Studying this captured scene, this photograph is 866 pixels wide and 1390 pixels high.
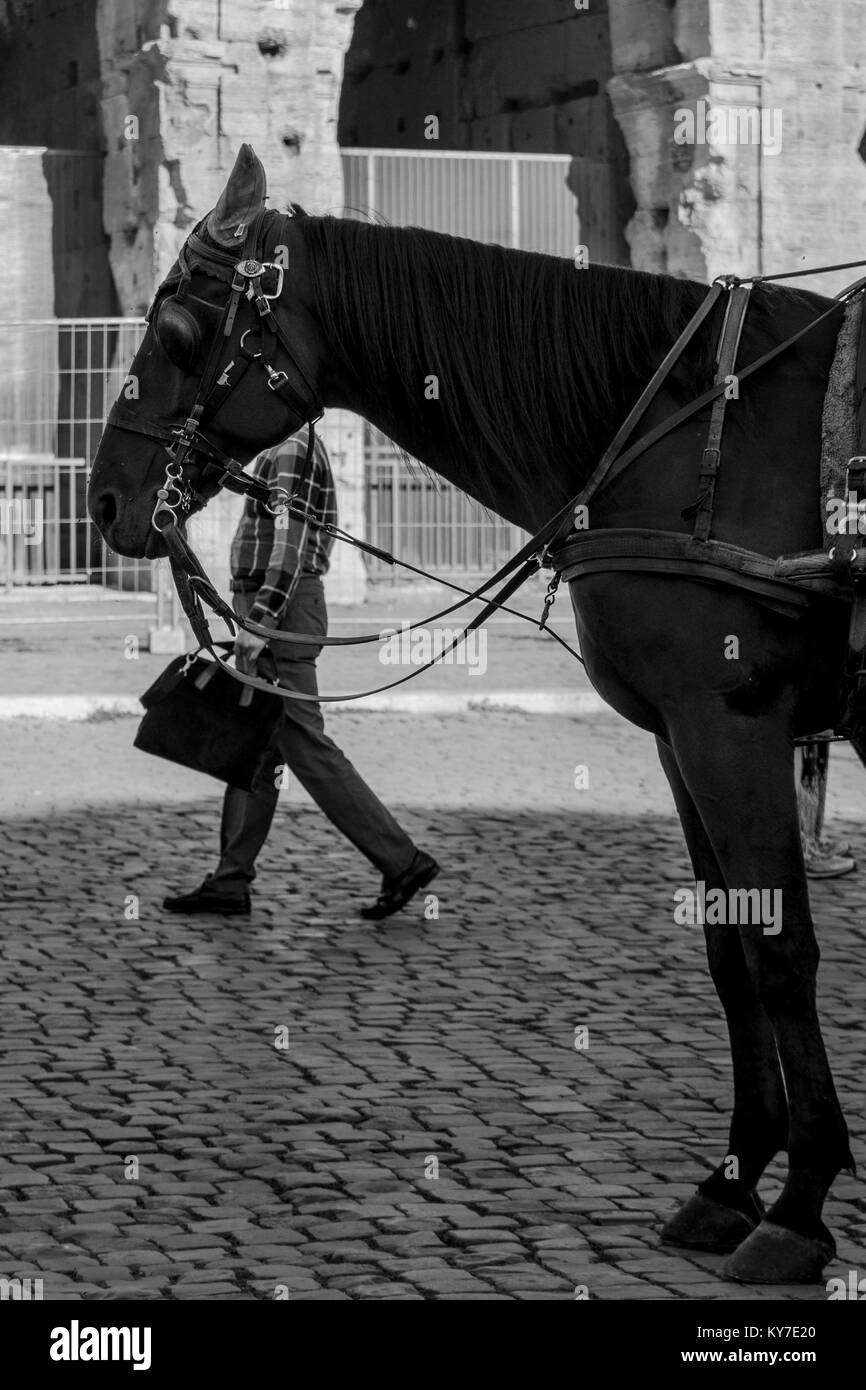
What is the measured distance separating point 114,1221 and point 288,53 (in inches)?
603

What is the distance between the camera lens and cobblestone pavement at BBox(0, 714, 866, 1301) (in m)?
4.16

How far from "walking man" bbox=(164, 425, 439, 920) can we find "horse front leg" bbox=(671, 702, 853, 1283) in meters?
3.50

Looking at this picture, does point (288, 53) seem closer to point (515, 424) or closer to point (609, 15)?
point (609, 15)

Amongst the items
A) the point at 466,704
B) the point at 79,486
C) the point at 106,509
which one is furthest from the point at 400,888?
the point at 79,486

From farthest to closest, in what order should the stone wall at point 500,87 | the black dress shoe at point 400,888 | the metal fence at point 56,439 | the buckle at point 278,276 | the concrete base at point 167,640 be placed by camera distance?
1. the stone wall at point 500,87
2. the metal fence at point 56,439
3. the concrete base at point 167,640
4. the black dress shoe at point 400,888
5. the buckle at point 278,276

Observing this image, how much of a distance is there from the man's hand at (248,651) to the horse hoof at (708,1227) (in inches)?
137

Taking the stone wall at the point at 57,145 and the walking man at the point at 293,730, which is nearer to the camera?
the walking man at the point at 293,730

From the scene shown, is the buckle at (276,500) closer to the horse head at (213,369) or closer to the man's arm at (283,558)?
the horse head at (213,369)

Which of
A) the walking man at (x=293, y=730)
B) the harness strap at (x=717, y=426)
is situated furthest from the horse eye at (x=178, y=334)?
the walking man at (x=293, y=730)

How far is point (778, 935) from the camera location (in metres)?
4.01

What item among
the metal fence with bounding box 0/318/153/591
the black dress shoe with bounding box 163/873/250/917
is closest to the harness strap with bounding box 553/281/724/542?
the black dress shoe with bounding box 163/873/250/917

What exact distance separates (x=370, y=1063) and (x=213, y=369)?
7.32ft

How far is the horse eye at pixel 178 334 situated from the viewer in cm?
417

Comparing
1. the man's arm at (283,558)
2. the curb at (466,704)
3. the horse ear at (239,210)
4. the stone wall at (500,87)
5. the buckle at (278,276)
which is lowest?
the curb at (466,704)
